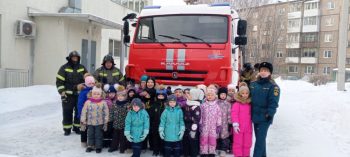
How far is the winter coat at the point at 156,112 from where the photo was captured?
571 centimetres

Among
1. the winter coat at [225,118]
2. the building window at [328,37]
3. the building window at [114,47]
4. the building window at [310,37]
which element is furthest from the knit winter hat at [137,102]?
the building window at [310,37]

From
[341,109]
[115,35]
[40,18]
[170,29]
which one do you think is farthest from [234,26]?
[115,35]

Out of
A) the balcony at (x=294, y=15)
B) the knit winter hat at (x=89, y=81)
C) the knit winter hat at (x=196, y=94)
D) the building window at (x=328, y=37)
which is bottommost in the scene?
the knit winter hat at (x=196, y=94)

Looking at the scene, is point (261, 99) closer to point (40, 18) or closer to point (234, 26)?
point (234, 26)

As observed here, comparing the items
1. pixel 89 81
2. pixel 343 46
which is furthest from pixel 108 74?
pixel 343 46

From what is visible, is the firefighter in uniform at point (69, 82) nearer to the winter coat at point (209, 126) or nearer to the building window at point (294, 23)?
→ the winter coat at point (209, 126)

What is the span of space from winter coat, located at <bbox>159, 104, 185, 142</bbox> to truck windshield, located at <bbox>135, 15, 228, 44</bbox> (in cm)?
195

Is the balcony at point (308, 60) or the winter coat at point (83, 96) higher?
the balcony at point (308, 60)

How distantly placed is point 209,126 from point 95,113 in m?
1.96

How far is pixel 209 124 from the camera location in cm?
549

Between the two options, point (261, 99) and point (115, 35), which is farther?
point (115, 35)

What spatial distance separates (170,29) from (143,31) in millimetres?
631

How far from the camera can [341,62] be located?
51.1 ft

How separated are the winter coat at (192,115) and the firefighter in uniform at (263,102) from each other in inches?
35.7
